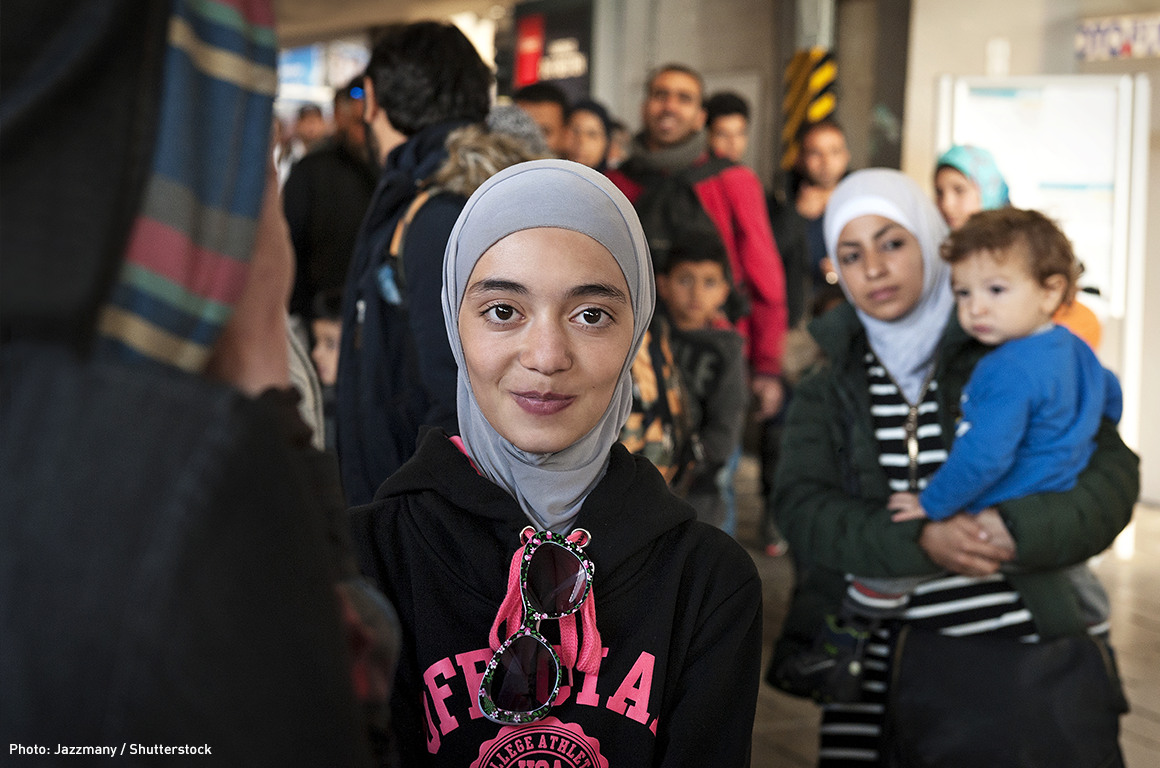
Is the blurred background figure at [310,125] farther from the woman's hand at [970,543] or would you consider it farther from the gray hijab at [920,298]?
the woman's hand at [970,543]

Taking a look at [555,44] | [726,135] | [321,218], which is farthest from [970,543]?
[555,44]

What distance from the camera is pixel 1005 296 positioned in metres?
2.18

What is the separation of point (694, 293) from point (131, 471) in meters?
3.28

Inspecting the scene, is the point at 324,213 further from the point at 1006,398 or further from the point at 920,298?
the point at 1006,398

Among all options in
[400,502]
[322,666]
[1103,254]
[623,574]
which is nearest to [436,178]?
[400,502]

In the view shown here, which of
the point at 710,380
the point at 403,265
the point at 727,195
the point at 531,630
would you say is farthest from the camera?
the point at 727,195

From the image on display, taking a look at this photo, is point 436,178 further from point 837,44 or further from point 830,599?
point 837,44

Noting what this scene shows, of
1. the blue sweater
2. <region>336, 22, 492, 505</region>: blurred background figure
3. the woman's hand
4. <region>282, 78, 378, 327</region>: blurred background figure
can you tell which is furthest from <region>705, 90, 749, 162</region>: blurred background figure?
the woman's hand

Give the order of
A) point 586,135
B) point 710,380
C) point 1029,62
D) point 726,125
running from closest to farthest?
1. point 710,380
2. point 586,135
3. point 726,125
4. point 1029,62

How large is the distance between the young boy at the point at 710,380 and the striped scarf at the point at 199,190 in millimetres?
2774

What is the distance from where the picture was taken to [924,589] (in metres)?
2.29

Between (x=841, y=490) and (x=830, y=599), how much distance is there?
274 millimetres

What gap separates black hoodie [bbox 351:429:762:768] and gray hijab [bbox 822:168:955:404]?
1113 mm

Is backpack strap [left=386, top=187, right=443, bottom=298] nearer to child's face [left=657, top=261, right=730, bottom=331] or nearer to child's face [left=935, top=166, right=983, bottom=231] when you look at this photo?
child's face [left=657, top=261, right=730, bottom=331]
